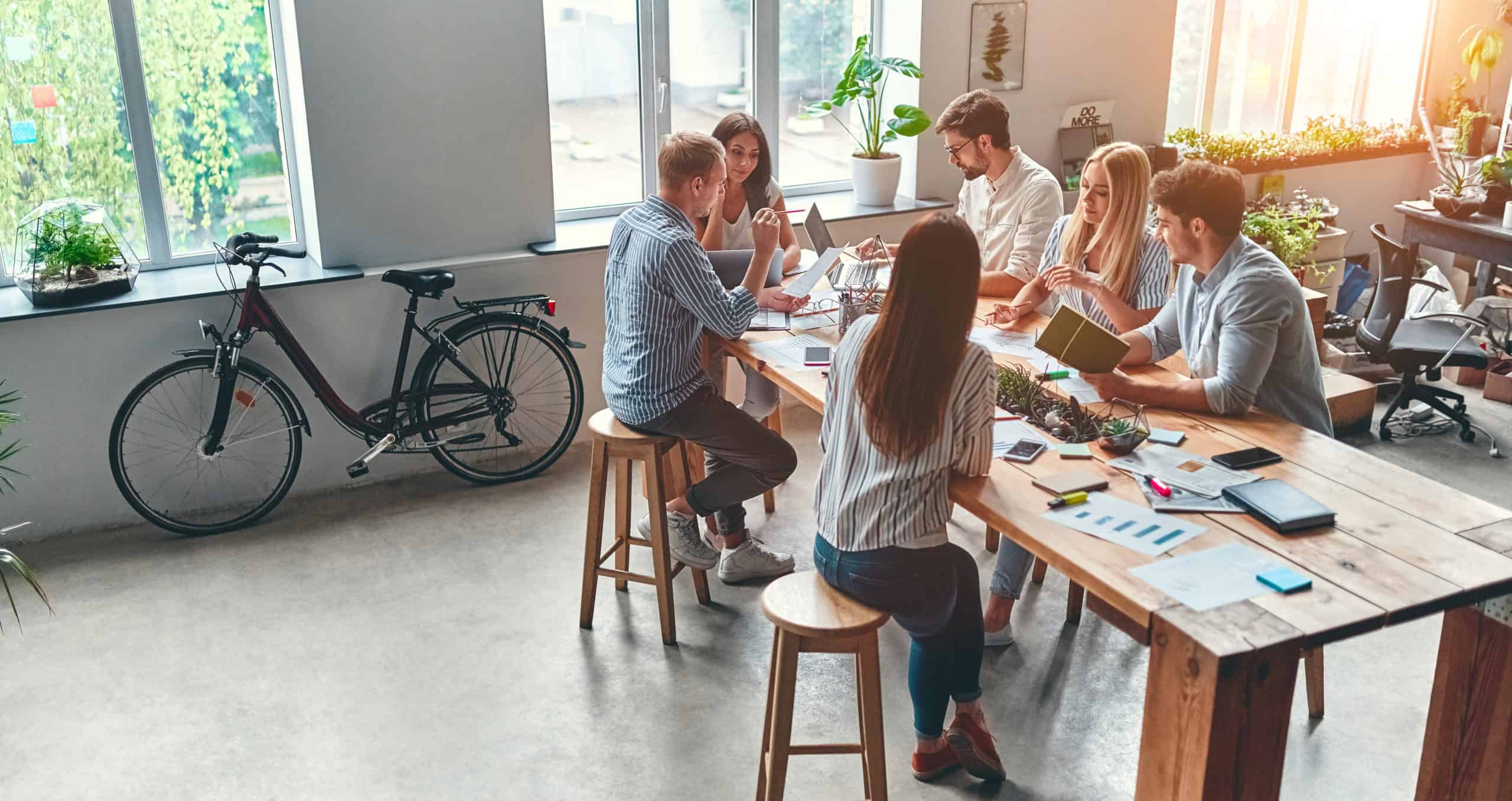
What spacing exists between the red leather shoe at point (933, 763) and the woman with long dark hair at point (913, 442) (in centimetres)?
28

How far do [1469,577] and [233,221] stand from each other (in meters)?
4.29

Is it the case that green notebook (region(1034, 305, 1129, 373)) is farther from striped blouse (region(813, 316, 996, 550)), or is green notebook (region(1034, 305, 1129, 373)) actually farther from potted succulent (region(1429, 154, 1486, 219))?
potted succulent (region(1429, 154, 1486, 219))

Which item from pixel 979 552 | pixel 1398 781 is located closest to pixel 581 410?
pixel 979 552

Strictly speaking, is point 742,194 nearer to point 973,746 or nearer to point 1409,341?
point 973,746

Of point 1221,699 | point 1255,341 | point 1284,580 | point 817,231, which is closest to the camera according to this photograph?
point 1221,699

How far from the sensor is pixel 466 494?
4.78 meters

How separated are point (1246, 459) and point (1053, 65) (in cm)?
349

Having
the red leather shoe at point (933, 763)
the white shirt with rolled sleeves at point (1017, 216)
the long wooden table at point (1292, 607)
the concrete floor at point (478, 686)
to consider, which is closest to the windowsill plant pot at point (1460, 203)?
the white shirt with rolled sleeves at point (1017, 216)

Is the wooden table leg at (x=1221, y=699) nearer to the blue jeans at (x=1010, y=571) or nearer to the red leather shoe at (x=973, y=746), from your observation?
the red leather shoe at (x=973, y=746)

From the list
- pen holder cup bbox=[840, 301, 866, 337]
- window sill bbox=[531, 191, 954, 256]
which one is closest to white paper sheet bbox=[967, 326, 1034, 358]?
pen holder cup bbox=[840, 301, 866, 337]

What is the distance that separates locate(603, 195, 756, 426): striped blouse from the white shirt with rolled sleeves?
1.12m

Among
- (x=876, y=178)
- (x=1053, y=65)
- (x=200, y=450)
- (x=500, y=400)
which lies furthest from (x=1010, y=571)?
(x=1053, y=65)

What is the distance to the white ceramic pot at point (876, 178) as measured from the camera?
545 cm

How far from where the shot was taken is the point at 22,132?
4305 millimetres
